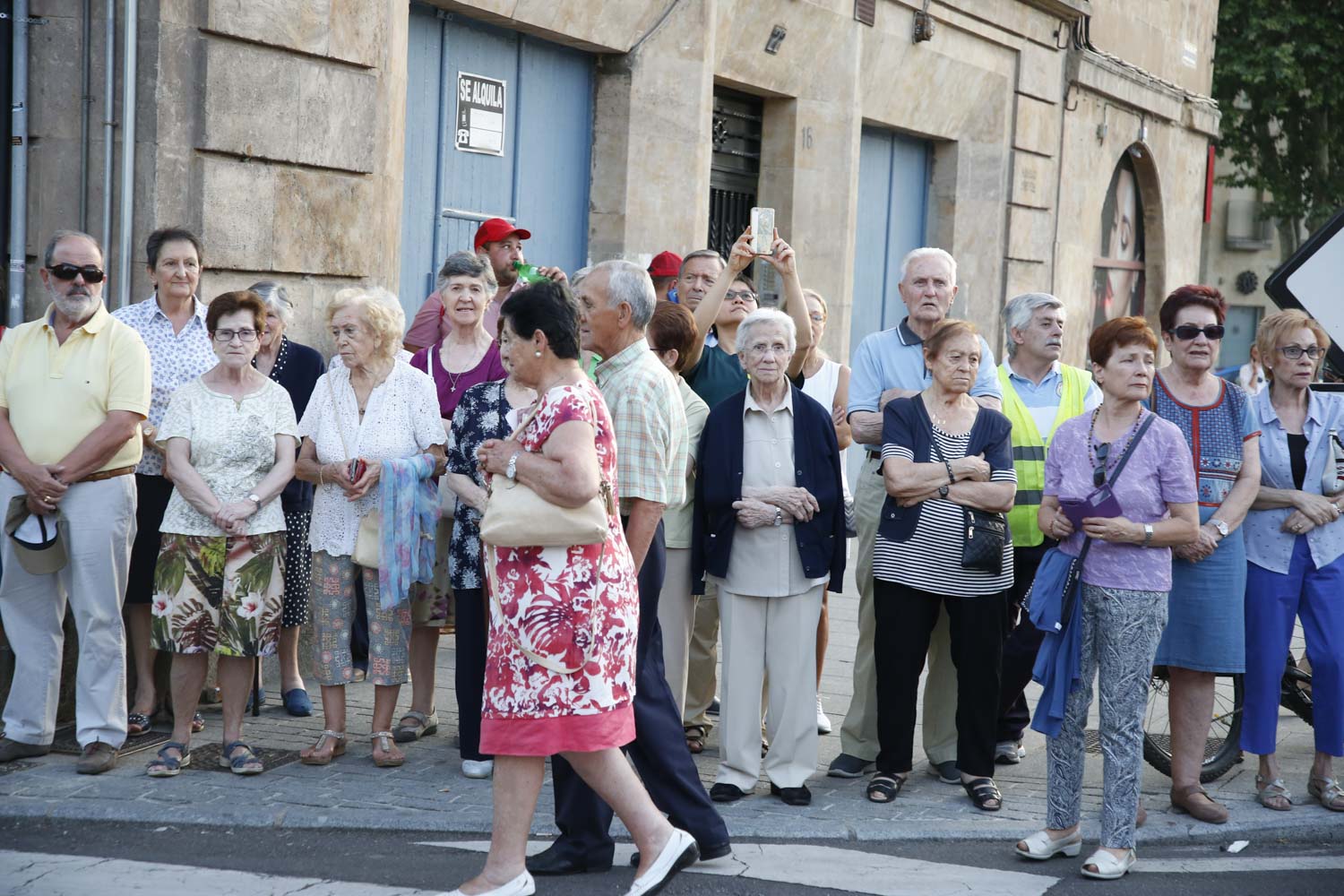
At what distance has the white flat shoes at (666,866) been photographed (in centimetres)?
481

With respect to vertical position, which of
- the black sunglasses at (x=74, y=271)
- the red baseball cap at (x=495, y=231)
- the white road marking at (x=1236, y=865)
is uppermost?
the red baseball cap at (x=495, y=231)

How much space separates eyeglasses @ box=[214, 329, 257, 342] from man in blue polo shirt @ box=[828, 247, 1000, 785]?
250 centimetres

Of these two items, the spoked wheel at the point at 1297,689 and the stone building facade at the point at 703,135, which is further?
the stone building facade at the point at 703,135

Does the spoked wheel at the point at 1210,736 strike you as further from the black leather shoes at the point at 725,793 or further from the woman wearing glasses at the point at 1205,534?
the black leather shoes at the point at 725,793

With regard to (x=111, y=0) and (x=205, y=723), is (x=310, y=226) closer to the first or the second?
(x=111, y=0)

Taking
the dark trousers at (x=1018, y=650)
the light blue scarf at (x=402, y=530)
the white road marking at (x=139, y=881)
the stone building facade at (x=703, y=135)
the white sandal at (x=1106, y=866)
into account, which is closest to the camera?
the white road marking at (x=139, y=881)

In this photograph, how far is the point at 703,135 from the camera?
1135 cm

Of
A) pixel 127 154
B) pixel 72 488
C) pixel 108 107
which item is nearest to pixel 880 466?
pixel 72 488

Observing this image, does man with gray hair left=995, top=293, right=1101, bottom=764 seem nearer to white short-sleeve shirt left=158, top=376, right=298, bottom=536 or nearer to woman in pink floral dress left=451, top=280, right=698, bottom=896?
woman in pink floral dress left=451, top=280, right=698, bottom=896

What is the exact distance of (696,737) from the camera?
7.01 metres

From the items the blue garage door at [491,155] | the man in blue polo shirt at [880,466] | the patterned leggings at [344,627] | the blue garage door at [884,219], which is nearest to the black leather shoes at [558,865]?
the patterned leggings at [344,627]

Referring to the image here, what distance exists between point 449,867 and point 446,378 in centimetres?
244

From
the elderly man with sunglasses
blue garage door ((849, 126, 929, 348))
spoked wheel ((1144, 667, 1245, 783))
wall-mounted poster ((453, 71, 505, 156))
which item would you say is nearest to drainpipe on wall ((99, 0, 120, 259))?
the elderly man with sunglasses

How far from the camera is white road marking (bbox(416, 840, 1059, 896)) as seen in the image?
17.1ft
